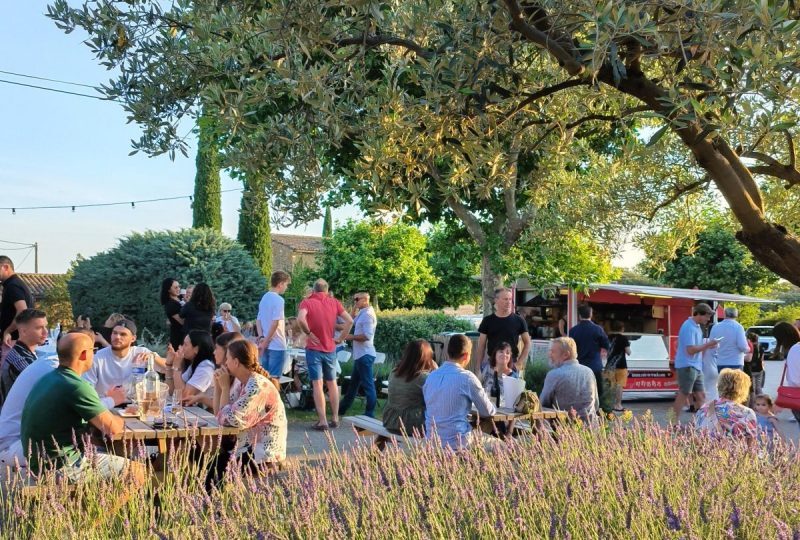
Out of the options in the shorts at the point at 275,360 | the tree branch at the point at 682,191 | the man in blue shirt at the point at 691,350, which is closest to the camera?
the tree branch at the point at 682,191

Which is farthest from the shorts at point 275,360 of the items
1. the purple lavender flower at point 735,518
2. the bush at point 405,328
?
the bush at point 405,328

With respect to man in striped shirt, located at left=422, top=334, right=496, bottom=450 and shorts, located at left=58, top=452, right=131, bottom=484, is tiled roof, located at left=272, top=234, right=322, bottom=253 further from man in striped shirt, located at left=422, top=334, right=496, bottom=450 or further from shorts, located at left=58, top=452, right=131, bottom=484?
shorts, located at left=58, top=452, right=131, bottom=484

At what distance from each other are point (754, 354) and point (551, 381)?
7.65 m

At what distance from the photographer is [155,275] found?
21.4 metres

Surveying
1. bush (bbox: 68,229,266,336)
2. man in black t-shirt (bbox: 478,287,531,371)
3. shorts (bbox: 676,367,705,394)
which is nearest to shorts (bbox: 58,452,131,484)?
man in black t-shirt (bbox: 478,287,531,371)

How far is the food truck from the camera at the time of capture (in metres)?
16.0

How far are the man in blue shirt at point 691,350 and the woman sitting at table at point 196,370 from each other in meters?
6.97

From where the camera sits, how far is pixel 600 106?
8.38 m

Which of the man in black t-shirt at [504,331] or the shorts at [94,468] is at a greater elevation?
the man in black t-shirt at [504,331]

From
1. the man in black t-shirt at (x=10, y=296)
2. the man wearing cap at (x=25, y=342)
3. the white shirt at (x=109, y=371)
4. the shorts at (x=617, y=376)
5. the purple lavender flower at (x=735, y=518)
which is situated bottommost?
the shorts at (x=617, y=376)

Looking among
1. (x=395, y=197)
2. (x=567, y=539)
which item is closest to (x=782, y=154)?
(x=395, y=197)

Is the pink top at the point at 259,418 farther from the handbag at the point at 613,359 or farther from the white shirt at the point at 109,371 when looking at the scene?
the handbag at the point at 613,359

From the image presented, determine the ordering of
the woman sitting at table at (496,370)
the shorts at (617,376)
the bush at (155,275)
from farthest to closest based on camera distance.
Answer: the bush at (155,275) < the shorts at (617,376) < the woman sitting at table at (496,370)

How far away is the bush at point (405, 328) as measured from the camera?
20.7 m
